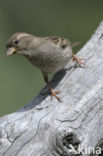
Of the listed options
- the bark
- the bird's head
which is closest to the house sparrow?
the bird's head

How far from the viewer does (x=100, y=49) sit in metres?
4.68

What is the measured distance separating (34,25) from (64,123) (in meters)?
5.26

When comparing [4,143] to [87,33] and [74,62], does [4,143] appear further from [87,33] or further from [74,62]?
[87,33]

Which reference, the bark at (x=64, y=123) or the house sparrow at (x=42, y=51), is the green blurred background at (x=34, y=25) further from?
the bark at (x=64, y=123)

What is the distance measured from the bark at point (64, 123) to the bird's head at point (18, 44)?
689mm

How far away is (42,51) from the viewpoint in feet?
15.8

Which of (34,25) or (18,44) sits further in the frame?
(34,25)

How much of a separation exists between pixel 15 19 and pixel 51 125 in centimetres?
529

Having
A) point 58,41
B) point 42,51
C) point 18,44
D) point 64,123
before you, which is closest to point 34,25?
point 58,41

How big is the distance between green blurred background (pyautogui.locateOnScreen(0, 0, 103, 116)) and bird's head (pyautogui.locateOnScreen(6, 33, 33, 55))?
2628mm

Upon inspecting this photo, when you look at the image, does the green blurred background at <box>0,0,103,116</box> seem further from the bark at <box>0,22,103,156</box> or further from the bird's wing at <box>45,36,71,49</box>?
the bark at <box>0,22,103,156</box>

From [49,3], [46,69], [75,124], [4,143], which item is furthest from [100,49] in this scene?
[49,3]

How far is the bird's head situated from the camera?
→ 4.64 meters

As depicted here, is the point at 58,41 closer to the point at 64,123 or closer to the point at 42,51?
the point at 42,51
